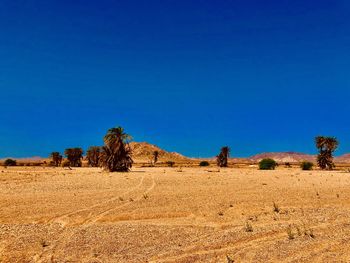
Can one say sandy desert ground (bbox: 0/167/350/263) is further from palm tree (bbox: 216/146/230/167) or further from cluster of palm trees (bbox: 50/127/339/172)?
palm tree (bbox: 216/146/230/167)

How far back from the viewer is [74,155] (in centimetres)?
14275

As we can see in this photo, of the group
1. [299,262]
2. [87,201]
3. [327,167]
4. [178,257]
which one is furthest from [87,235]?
[327,167]

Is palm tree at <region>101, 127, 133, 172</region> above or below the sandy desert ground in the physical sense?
above

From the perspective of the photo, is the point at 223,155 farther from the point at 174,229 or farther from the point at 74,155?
the point at 174,229

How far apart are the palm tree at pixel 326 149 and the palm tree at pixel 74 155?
81.8m

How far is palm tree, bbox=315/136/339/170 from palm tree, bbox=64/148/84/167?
268 ft

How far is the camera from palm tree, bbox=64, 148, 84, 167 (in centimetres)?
14212

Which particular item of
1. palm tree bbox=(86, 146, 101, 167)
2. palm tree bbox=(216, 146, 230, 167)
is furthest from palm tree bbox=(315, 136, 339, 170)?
palm tree bbox=(86, 146, 101, 167)

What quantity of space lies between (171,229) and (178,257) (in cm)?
440

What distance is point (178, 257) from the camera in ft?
42.5

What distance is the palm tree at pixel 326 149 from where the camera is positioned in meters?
102

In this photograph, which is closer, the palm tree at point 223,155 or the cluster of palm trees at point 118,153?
the cluster of palm trees at point 118,153

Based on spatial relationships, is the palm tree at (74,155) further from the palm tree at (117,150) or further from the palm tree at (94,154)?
the palm tree at (117,150)

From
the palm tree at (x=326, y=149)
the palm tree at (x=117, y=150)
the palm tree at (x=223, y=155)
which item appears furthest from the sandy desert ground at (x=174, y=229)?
the palm tree at (x=223, y=155)
